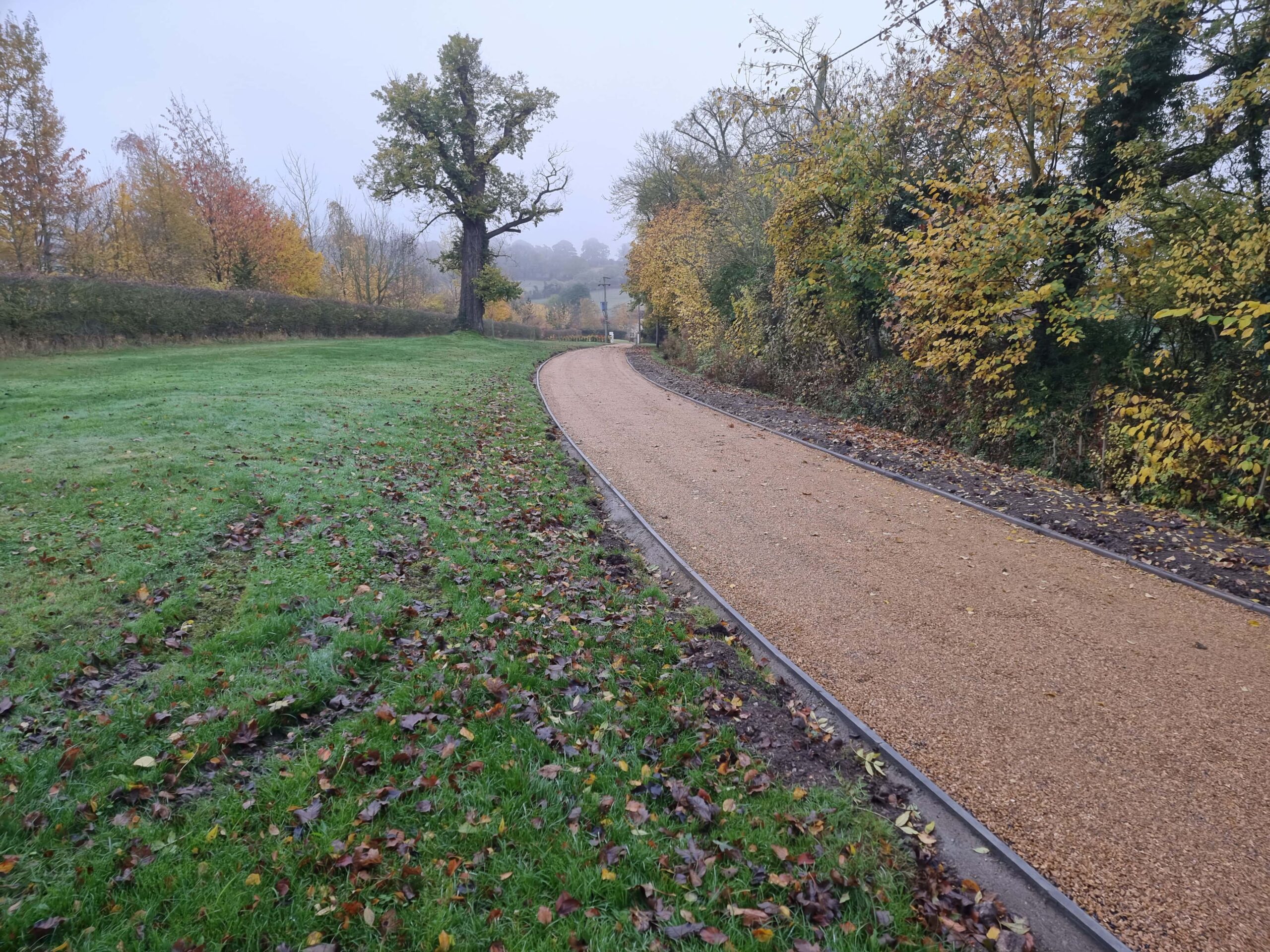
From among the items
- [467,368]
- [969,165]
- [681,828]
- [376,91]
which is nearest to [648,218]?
[376,91]

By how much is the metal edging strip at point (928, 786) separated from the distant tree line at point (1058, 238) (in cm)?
576

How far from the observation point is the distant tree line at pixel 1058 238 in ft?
22.8

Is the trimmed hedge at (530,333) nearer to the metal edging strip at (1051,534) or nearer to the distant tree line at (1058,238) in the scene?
the distant tree line at (1058,238)

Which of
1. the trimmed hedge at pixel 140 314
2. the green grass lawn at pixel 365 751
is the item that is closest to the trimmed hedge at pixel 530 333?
the trimmed hedge at pixel 140 314

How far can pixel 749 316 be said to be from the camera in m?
18.4

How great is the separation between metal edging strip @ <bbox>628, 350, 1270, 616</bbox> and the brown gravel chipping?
0.09 metres

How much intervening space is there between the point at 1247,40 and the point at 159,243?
35.4 meters

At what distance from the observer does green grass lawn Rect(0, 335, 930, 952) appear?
2.40 meters

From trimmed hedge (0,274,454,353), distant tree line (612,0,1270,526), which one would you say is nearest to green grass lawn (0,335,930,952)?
distant tree line (612,0,1270,526)

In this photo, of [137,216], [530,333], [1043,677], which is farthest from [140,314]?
[530,333]

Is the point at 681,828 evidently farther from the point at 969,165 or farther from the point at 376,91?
the point at 376,91

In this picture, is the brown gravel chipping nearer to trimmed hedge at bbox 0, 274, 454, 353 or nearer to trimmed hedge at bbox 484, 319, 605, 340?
trimmed hedge at bbox 0, 274, 454, 353

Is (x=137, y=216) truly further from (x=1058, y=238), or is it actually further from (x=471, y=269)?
(x=1058, y=238)

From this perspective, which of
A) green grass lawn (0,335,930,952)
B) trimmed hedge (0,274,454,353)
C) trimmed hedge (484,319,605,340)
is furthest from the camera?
trimmed hedge (484,319,605,340)
